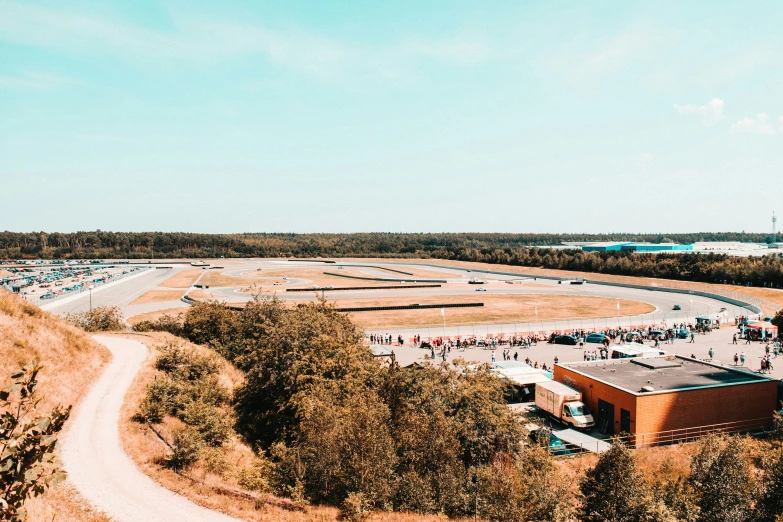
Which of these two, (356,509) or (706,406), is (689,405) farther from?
(356,509)

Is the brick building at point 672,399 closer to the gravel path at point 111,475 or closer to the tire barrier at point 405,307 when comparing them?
the gravel path at point 111,475

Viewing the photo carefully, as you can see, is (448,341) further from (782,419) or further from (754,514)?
(754,514)

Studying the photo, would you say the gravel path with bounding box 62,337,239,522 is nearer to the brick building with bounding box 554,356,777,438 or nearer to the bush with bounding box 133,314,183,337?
the brick building with bounding box 554,356,777,438

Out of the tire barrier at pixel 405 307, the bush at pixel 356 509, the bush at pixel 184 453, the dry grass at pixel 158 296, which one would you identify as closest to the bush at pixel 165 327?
the tire barrier at pixel 405 307

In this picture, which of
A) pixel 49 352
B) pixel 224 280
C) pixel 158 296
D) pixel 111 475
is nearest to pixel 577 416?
pixel 111 475

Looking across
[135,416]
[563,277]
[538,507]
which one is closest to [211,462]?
[135,416]
